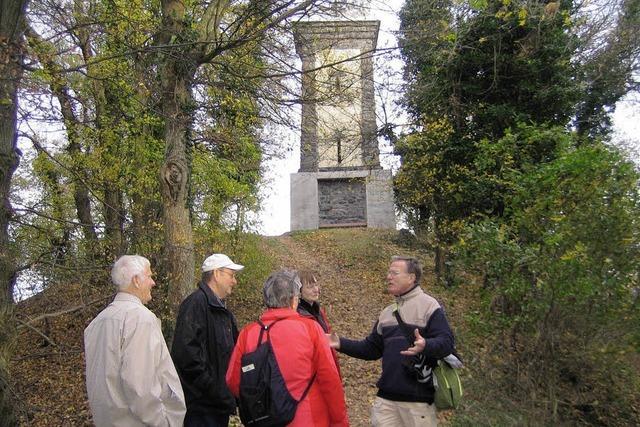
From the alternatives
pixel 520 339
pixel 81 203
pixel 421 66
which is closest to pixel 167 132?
pixel 520 339

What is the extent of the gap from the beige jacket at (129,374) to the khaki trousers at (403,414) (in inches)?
56.6

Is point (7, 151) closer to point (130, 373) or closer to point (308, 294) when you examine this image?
point (308, 294)

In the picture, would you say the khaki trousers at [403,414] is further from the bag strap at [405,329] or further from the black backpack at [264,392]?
the black backpack at [264,392]

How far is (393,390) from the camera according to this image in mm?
3789

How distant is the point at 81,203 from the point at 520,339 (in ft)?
33.7

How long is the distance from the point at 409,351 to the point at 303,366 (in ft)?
2.68

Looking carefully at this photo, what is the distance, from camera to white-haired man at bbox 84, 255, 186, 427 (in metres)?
2.94

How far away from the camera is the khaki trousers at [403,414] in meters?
3.70

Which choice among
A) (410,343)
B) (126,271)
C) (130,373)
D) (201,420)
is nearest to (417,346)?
(410,343)

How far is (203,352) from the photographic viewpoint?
147 inches

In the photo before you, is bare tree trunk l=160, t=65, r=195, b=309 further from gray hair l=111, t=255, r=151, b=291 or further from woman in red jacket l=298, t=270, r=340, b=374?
gray hair l=111, t=255, r=151, b=291

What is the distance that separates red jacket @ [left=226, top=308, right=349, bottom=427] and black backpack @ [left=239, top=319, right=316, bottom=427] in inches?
1.4

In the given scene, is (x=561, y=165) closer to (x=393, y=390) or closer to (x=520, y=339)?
(x=520, y=339)

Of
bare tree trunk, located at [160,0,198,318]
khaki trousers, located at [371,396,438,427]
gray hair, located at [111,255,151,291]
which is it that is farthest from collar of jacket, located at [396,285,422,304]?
bare tree trunk, located at [160,0,198,318]
